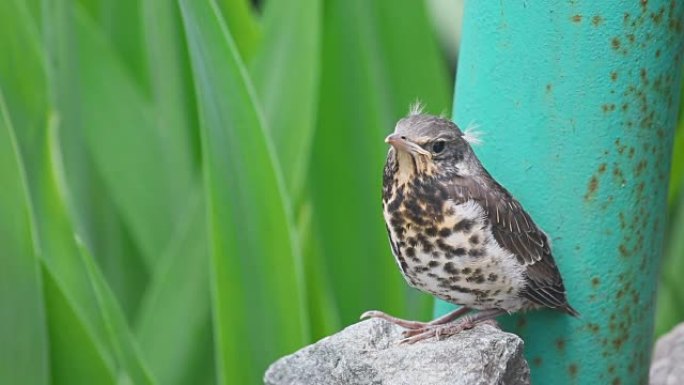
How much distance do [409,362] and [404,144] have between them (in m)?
0.18

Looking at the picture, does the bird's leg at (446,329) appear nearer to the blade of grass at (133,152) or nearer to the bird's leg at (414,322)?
the bird's leg at (414,322)

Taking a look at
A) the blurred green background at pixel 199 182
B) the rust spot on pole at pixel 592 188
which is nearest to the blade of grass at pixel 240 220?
the blurred green background at pixel 199 182

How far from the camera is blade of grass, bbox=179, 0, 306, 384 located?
1.10 meters

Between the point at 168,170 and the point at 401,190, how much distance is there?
739mm

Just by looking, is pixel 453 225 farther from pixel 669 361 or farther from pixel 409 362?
pixel 669 361


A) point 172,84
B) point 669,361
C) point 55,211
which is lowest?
point 669,361

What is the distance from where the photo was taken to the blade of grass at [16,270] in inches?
43.0

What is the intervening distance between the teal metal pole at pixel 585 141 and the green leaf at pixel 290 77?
0.33 metres

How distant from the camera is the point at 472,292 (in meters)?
0.96

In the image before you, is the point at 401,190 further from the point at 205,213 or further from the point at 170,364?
the point at 170,364

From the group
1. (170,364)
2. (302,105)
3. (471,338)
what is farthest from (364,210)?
(471,338)

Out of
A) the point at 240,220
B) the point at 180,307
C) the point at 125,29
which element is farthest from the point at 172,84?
the point at 240,220

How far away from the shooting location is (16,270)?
110 cm

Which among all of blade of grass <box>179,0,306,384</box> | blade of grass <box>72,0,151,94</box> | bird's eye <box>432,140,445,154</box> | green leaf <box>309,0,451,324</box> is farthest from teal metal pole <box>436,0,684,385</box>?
blade of grass <box>72,0,151,94</box>
